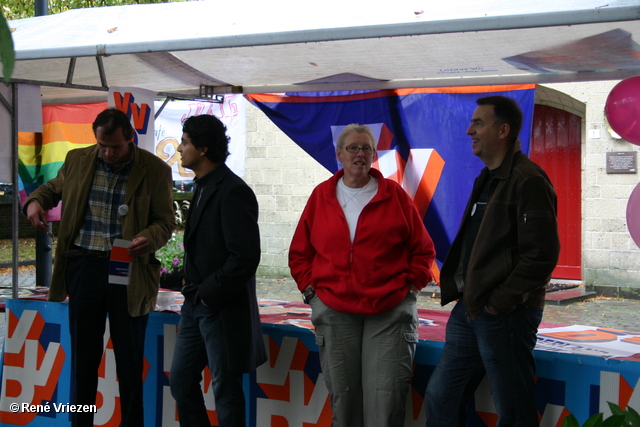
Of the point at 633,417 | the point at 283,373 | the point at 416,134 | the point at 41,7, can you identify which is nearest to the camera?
the point at 633,417

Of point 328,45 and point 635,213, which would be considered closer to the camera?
point 635,213

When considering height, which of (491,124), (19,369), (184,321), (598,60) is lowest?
(19,369)

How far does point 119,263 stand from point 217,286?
0.67m

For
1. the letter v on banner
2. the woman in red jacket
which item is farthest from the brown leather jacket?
the letter v on banner

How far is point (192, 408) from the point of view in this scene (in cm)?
315

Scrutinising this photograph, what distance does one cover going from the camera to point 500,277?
2535mm

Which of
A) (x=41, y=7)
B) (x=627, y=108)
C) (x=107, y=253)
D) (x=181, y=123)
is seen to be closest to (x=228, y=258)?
(x=107, y=253)

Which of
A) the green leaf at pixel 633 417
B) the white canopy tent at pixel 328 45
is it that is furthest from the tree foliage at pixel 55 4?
the green leaf at pixel 633 417

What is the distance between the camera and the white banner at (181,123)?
7519 mm

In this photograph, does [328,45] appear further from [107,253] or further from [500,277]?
[500,277]

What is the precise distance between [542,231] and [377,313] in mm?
801

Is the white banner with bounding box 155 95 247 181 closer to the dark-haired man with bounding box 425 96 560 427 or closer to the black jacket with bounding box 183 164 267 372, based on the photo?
the black jacket with bounding box 183 164 267 372

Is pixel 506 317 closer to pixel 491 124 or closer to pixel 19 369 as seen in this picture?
pixel 491 124

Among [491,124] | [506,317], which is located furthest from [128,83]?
[506,317]
